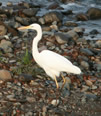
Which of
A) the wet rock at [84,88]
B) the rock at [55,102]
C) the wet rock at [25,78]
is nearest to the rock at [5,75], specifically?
the wet rock at [25,78]

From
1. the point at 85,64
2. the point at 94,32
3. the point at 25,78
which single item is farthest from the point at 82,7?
the point at 25,78

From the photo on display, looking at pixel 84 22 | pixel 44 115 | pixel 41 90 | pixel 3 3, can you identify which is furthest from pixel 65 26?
pixel 44 115

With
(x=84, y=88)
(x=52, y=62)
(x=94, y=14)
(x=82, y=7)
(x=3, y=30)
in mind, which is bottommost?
(x=82, y=7)

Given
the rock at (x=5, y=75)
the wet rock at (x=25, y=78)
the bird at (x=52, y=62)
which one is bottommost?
the wet rock at (x=25, y=78)

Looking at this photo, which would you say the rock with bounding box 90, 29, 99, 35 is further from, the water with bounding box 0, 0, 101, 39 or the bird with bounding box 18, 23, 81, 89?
the bird with bounding box 18, 23, 81, 89

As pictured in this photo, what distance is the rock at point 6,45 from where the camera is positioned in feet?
30.9

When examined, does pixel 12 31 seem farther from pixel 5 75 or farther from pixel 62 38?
pixel 5 75

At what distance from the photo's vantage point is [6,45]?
968 cm

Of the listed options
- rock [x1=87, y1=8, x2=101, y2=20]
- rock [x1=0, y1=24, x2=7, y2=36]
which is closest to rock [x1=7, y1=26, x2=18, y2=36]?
rock [x1=0, y1=24, x2=7, y2=36]

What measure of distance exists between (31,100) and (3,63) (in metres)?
2.23

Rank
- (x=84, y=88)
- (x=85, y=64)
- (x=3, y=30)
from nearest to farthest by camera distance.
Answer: (x=84, y=88)
(x=85, y=64)
(x=3, y=30)

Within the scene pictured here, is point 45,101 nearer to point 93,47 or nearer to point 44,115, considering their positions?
point 44,115

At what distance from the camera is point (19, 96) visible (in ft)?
22.5

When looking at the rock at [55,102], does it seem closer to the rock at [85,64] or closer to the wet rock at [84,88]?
the wet rock at [84,88]
